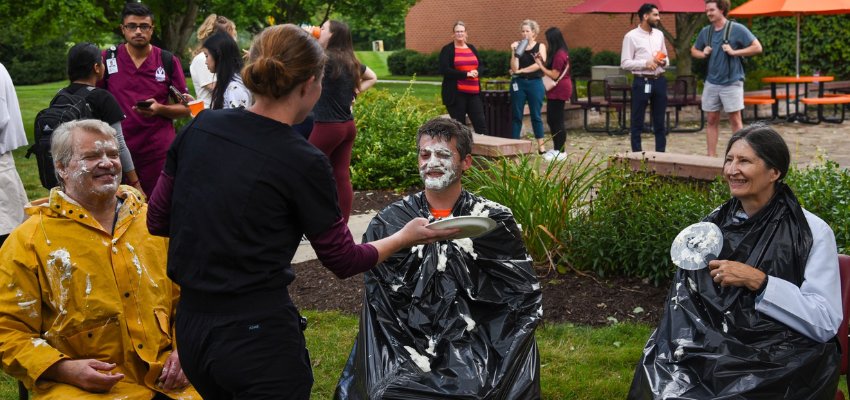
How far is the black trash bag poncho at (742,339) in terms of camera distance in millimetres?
2883

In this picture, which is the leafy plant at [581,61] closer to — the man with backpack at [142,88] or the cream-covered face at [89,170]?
the man with backpack at [142,88]

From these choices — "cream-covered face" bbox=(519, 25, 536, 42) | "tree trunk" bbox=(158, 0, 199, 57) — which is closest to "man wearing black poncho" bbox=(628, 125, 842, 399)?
"cream-covered face" bbox=(519, 25, 536, 42)

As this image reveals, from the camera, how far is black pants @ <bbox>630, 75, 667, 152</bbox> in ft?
30.7

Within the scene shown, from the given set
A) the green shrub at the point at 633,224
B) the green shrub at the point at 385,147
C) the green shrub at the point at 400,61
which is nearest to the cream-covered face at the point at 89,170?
the green shrub at the point at 633,224

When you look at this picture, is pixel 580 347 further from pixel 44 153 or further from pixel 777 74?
pixel 777 74

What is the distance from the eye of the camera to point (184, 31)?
53.4 ft

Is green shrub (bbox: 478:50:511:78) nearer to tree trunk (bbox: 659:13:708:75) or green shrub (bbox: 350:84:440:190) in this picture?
tree trunk (bbox: 659:13:708:75)

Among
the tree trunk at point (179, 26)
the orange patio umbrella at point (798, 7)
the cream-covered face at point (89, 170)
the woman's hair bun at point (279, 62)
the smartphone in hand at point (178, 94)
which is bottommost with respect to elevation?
the cream-covered face at point (89, 170)

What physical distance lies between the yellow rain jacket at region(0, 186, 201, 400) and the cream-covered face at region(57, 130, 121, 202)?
0.24 ft

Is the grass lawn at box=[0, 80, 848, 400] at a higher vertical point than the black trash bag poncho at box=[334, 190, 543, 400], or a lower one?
lower

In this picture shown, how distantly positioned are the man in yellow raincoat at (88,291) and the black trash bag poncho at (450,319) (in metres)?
0.83

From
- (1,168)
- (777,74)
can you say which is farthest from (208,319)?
(777,74)

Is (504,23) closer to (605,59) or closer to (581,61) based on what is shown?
(581,61)

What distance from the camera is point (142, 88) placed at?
5.83 m
